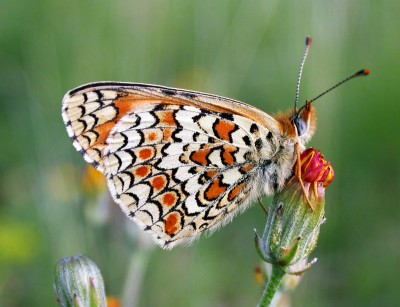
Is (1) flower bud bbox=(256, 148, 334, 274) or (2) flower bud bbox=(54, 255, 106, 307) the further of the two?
(2) flower bud bbox=(54, 255, 106, 307)

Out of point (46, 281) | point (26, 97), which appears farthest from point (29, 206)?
point (26, 97)

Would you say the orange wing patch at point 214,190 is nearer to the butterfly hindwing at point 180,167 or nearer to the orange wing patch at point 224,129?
the butterfly hindwing at point 180,167

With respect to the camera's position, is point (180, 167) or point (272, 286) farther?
point (180, 167)

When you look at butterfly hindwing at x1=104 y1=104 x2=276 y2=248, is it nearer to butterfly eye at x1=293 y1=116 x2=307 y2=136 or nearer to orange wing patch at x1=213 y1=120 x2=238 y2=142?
orange wing patch at x1=213 y1=120 x2=238 y2=142

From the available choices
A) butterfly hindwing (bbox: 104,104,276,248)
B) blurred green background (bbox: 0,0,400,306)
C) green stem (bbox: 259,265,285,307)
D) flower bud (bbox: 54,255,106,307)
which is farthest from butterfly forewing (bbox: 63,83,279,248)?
blurred green background (bbox: 0,0,400,306)

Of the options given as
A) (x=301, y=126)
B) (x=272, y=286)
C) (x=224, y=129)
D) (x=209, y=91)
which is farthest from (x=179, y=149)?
(x=209, y=91)

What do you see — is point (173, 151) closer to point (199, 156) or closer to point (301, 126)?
point (199, 156)

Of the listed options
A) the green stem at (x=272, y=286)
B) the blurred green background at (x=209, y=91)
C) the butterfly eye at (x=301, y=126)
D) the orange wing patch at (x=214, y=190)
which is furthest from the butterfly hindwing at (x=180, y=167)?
the blurred green background at (x=209, y=91)

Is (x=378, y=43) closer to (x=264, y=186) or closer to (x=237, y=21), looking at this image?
(x=237, y=21)
